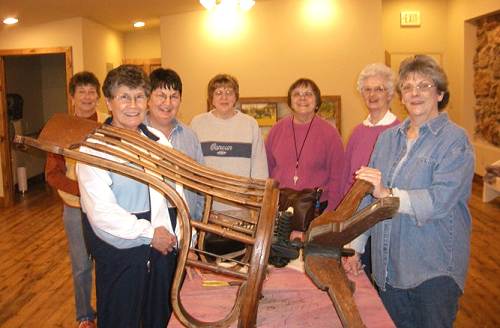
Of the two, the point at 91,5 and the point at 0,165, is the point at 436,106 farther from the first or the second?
the point at 0,165

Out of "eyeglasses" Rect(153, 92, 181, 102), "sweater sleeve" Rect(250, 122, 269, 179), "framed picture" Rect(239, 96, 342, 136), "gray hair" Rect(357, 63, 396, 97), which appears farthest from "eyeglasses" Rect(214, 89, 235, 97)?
"framed picture" Rect(239, 96, 342, 136)

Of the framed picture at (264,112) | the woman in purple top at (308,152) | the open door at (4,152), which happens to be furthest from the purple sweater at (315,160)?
the open door at (4,152)

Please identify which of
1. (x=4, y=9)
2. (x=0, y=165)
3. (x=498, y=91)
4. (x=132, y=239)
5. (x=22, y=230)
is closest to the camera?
(x=132, y=239)

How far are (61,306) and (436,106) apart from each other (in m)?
2.79

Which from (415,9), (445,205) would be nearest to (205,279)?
(445,205)

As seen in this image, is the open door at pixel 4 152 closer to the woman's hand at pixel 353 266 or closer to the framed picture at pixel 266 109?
the framed picture at pixel 266 109

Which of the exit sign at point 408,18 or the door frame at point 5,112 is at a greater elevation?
the exit sign at point 408,18

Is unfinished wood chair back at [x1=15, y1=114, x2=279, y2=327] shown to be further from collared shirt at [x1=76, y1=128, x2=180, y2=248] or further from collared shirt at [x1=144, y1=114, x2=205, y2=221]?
collared shirt at [x1=144, y1=114, x2=205, y2=221]

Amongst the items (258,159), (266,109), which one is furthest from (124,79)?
(266,109)

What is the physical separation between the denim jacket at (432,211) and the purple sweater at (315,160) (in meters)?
1.10

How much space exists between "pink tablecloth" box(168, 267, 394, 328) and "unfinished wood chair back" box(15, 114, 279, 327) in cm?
39

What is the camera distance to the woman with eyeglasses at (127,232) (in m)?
1.64

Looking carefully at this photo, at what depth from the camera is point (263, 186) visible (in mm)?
1191

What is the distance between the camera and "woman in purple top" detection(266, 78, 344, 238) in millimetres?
2842
